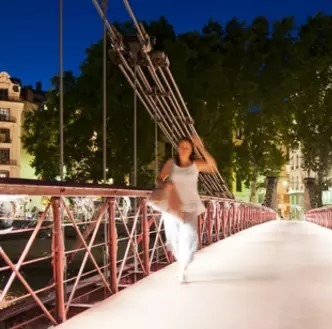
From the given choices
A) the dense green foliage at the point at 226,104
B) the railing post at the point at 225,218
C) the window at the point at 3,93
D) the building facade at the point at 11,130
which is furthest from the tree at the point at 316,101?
the window at the point at 3,93

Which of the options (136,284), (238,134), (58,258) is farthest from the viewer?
(238,134)

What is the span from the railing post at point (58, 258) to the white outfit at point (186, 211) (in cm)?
197

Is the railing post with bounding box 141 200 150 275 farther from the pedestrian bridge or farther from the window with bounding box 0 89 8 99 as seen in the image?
the window with bounding box 0 89 8 99

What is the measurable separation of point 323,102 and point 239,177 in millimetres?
9025

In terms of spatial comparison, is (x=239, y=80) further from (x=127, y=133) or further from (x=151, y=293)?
(x=151, y=293)

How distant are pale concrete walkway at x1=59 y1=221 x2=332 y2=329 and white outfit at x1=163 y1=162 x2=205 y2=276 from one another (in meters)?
0.33

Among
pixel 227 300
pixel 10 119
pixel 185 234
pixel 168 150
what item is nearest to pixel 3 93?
pixel 10 119

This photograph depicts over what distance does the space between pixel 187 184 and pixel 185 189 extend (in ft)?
0.19

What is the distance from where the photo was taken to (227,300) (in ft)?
19.3

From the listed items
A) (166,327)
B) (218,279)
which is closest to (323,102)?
(218,279)

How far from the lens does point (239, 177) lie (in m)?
36.2

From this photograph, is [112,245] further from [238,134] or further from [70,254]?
[238,134]

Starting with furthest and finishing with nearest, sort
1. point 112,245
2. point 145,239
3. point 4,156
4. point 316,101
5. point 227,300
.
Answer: point 4,156
point 316,101
point 145,239
point 112,245
point 227,300

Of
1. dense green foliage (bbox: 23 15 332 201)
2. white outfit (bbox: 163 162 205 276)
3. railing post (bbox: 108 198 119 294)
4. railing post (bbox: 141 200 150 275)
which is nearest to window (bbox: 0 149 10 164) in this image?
dense green foliage (bbox: 23 15 332 201)
